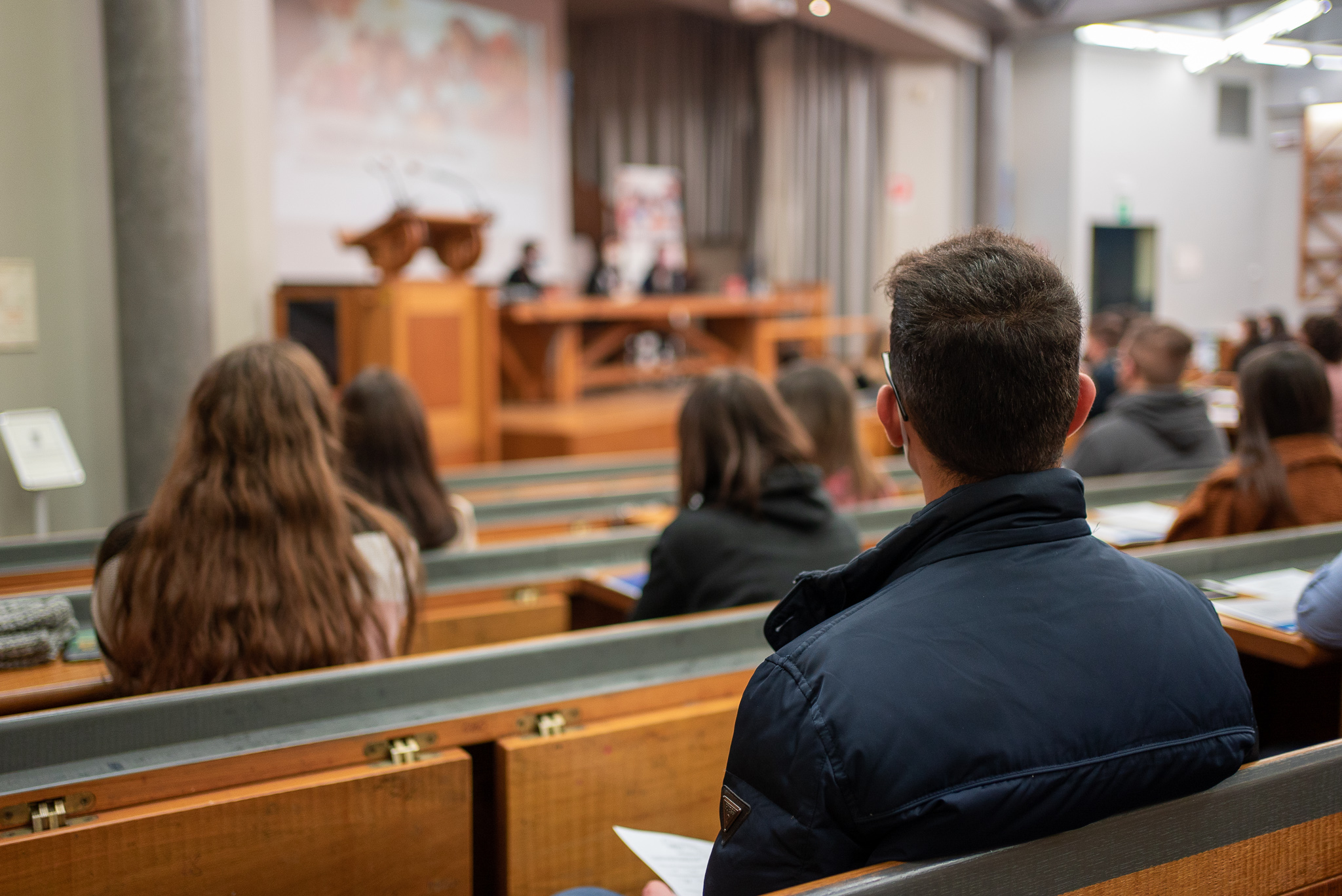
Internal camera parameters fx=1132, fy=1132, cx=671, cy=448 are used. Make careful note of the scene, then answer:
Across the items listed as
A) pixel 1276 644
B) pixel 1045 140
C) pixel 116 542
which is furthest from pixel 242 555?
pixel 1045 140

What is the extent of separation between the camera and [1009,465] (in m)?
1.04

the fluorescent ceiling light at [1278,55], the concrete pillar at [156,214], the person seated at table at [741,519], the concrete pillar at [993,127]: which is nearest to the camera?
the person seated at table at [741,519]

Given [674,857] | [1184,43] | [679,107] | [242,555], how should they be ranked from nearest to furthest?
1. [674,857]
2. [242,555]
3. [1184,43]
4. [679,107]

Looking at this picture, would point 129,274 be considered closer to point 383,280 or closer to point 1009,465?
point 383,280

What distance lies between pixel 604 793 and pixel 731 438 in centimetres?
86

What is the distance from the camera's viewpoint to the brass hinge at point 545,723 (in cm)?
169

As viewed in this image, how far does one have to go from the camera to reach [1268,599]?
2152mm

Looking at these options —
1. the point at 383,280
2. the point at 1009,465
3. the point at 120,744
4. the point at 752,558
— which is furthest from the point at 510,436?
the point at 1009,465

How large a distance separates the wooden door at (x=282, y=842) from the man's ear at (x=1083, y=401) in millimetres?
877

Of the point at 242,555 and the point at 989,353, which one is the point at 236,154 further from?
the point at 989,353

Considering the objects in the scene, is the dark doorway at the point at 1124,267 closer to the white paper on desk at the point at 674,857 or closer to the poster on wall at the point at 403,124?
the poster on wall at the point at 403,124

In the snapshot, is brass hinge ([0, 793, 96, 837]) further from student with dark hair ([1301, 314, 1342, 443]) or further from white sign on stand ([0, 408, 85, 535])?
student with dark hair ([1301, 314, 1342, 443])

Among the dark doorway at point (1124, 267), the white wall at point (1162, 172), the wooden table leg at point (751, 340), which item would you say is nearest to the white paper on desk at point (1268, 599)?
the wooden table leg at point (751, 340)

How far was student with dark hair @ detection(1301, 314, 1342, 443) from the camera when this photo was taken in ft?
15.5
